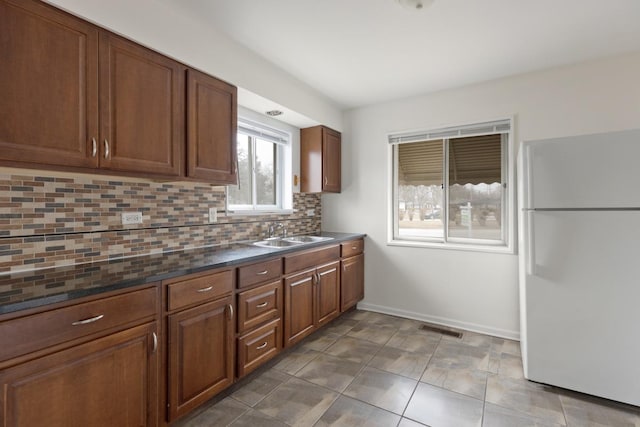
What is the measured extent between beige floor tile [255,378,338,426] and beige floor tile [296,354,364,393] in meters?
0.07

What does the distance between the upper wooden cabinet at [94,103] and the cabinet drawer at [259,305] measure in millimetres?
853

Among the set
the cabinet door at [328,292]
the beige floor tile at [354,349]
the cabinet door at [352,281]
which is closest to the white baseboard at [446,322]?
the cabinet door at [352,281]

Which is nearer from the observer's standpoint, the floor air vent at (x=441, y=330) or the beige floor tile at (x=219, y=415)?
the beige floor tile at (x=219, y=415)

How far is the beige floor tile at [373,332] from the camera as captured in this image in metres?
2.82

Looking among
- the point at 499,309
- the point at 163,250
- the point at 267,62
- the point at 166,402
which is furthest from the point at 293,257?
the point at 499,309

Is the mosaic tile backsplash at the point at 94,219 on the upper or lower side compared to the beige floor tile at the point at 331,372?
upper

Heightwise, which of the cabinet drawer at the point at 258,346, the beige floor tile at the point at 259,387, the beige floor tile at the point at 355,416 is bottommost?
the beige floor tile at the point at 355,416

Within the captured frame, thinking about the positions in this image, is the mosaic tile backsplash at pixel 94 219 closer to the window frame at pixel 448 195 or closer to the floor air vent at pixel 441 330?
the window frame at pixel 448 195

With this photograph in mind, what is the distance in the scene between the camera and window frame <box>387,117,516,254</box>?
2.83 metres

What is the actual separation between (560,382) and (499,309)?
3.07ft

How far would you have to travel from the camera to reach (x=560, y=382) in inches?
78.4

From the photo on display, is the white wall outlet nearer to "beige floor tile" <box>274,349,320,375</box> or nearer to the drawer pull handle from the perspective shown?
the drawer pull handle

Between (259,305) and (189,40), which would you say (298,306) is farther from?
(189,40)

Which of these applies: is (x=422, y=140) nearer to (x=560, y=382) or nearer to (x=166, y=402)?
(x=560, y=382)
